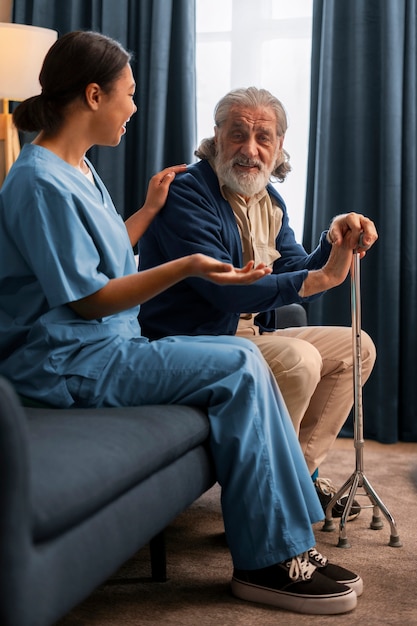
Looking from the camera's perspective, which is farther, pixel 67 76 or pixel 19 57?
pixel 19 57

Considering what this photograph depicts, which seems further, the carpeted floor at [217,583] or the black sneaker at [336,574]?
the black sneaker at [336,574]

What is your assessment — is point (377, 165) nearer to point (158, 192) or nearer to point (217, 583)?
point (158, 192)

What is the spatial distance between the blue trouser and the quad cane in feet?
1.45

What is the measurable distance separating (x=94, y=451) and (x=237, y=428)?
0.46m

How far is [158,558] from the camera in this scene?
1.91 meters

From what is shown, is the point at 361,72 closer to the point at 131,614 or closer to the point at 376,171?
the point at 376,171

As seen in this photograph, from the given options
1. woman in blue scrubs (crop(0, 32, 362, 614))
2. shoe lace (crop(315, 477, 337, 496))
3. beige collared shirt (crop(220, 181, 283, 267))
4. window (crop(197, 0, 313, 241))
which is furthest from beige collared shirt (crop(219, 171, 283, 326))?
window (crop(197, 0, 313, 241))

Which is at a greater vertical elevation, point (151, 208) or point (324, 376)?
point (151, 208)

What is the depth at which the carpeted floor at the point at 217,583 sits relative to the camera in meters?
1.72

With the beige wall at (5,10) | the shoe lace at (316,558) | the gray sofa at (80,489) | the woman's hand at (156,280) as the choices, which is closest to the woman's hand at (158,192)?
the woman's hand at (156,280)

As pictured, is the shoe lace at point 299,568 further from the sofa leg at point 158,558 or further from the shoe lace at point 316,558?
the sofa leg at point 158,558

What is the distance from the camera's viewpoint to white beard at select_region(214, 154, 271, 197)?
242 centimetres

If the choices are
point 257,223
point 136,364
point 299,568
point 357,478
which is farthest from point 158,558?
point 257,223

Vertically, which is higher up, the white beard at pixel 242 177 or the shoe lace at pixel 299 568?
the white beard at pixel 242 177
